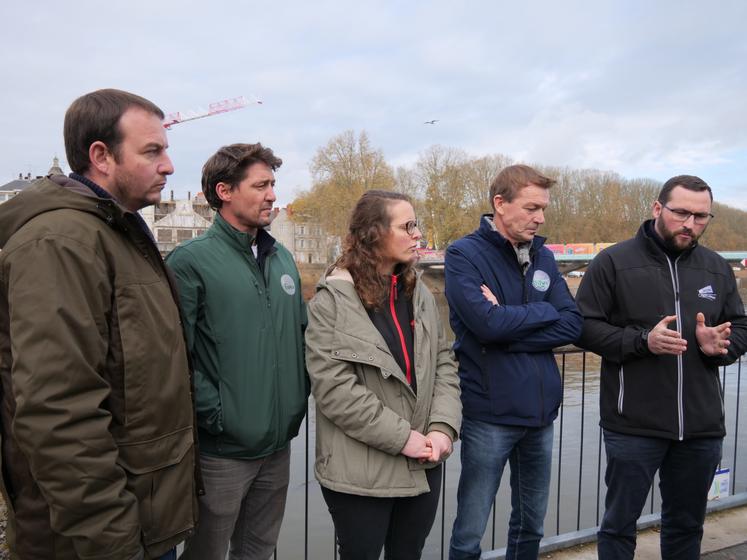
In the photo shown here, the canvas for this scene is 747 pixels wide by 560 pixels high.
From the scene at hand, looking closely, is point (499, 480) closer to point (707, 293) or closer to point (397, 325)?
point (397, 325)

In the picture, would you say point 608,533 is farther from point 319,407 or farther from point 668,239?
point 319,407

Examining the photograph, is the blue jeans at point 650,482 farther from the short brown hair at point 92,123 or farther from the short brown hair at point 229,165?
the short brown hair at point 92,123

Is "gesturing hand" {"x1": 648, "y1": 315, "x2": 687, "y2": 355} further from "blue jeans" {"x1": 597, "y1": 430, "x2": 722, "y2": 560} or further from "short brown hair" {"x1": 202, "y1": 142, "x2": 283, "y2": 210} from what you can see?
"short brown hair" {"x1": 202, "y1": 142, "x2": 283, "y2": 210}

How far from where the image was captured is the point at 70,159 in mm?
1711

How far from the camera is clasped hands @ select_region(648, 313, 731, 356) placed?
8.35 feet

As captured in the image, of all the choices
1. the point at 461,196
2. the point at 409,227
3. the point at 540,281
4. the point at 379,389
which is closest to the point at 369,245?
the point at 409,227

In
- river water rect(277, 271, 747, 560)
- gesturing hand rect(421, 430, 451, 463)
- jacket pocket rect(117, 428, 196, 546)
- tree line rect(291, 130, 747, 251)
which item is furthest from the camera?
tree line rect(291, 130, 747, 251)

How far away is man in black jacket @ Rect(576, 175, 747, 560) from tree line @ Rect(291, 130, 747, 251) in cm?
4705

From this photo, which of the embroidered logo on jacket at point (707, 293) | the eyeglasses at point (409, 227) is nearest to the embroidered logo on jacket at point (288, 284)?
the eyeglasses at point (409, 227)

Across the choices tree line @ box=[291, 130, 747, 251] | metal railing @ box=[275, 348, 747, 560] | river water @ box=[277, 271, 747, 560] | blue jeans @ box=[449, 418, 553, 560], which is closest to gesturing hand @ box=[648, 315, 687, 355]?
blue jeans @ box=[449, 418, 553, 560]

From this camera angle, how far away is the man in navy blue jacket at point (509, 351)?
2.54 metres

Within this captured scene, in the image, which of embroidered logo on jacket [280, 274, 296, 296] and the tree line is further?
the tree line

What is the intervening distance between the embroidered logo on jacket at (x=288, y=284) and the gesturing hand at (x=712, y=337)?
1.84 metres

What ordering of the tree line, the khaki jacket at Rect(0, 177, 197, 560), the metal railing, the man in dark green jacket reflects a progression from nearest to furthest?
the khaki jacket at Rect(0, 177, 197, 560)
the man in dark green jacket
the metal railing
the tree line
